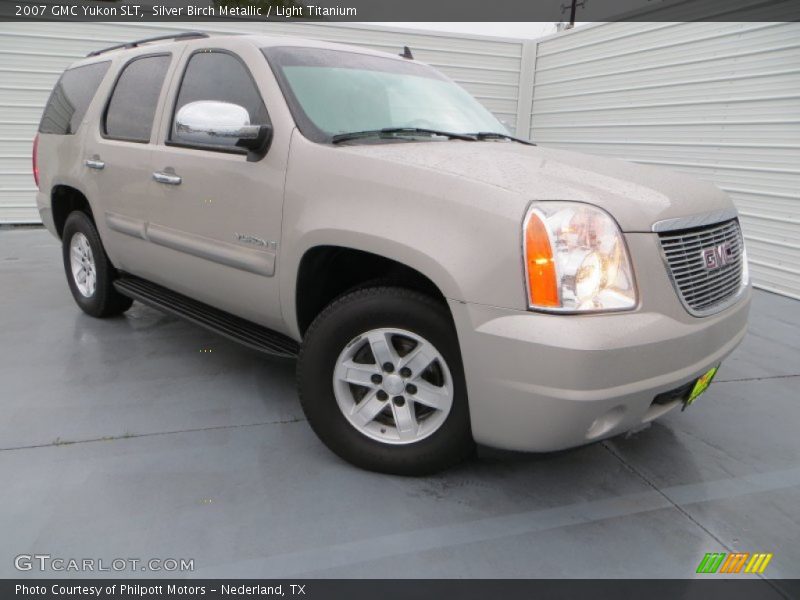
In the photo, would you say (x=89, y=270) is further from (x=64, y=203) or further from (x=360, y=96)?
(x=360, y=96)

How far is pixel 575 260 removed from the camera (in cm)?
192

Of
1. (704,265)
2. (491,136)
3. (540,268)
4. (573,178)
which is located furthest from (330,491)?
(491,136)

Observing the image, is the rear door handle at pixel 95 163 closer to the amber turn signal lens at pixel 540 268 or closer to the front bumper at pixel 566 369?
the front bumper at pixel 566 369

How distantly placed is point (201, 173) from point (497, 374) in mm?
1851

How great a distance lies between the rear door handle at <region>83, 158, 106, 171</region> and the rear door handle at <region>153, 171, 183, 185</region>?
74 cm

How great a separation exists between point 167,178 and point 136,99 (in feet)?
2.74

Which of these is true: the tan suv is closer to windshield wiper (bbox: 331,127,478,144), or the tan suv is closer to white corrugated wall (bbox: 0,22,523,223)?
windshield wiper (bbox: 331,127,478,144)

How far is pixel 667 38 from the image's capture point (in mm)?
7645

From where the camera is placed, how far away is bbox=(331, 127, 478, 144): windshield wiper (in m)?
2.55

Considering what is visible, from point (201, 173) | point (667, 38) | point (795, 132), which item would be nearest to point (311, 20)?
point (667, 38)
